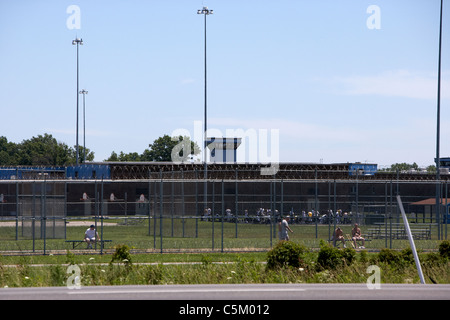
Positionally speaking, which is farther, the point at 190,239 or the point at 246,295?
the point at 190,239

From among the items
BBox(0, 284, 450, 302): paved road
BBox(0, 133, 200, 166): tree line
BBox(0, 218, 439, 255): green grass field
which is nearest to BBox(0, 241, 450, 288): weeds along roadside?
BBox(0, 284, 450, 302): paved road

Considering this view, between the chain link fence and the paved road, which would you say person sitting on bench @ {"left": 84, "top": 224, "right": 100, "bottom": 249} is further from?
the paved road

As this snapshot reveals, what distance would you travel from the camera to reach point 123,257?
16.0 meters

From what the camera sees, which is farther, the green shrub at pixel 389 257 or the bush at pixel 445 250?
the bush at pixel 445 250

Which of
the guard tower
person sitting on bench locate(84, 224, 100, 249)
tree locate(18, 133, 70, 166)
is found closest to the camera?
person sitting on bench locate(84, 224, 100, 249)

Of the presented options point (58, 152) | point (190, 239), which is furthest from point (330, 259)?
point (58, 152)

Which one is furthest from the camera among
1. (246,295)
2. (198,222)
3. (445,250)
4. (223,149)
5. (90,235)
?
(223,149)

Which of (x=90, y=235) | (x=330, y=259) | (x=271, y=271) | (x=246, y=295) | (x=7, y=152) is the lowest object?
(x=90, y=235)

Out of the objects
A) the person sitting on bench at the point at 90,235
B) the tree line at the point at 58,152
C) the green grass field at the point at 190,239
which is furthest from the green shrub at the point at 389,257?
the tree line at the point at 58,152

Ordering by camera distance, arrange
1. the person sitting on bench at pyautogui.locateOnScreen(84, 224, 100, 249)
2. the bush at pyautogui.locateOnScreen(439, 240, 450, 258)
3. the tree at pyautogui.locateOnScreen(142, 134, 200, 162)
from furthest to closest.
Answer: the tree at pyautogui.locateOnScreen(142, 134, 200, 162), the person sitting on bench at pyautogui.locateOnScreen(84, 224, 100, 249), the bush at pyautogui.locateOnScreen(439, 240, 450, 258)

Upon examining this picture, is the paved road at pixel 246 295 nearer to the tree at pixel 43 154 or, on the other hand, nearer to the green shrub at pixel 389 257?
the green shrub at pixel 389 257

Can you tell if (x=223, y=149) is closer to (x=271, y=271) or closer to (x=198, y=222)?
(x=198, y=222)

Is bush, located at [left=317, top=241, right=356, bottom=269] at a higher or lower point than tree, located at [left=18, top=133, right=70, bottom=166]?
lower
